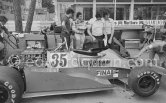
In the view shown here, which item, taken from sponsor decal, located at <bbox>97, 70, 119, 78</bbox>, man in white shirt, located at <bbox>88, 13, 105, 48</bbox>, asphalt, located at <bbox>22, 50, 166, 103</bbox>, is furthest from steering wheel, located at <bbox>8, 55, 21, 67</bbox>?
man in white shirt, located at <bbox>88, 13, 105, 48</bbox>

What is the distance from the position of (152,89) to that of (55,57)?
1.91m

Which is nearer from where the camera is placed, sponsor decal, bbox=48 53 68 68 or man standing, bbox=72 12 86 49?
sponsor decal, bbox=48 53 68 68

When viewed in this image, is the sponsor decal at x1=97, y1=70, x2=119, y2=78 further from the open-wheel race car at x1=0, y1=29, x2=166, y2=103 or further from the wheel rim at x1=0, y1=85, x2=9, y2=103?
the wheel rim at x1=0, y1=85, x2=9, y2=103

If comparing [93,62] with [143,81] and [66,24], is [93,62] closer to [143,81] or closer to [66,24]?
[143,81]

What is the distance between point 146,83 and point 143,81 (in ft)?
0.23

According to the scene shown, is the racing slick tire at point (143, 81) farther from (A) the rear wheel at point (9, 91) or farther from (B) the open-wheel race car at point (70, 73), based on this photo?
(A) the rear wheel at point (9, 91)

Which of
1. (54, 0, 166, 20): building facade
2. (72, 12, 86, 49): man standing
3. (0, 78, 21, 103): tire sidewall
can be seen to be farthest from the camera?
(54, 0, 166, 20): building facade

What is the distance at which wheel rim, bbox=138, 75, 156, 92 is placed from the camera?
12.0 ft

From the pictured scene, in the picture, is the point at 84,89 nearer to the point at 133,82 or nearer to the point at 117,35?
the point at 133,82

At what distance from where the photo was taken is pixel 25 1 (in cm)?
4503

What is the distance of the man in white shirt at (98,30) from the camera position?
18.6 feet

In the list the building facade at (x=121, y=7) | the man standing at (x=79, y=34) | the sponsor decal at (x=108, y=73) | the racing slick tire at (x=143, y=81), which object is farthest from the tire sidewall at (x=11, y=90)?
the building facade at (x=121, y=7)

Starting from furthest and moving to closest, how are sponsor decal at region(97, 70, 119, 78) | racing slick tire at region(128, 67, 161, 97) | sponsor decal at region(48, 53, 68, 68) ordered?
sponsor decal at region(97, 70, 119, 78) < sponsor decal at region(48, 53, 68, 68) < racing slick tire at region(128, 67, 161, 97)

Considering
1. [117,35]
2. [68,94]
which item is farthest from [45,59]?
[117,35]
